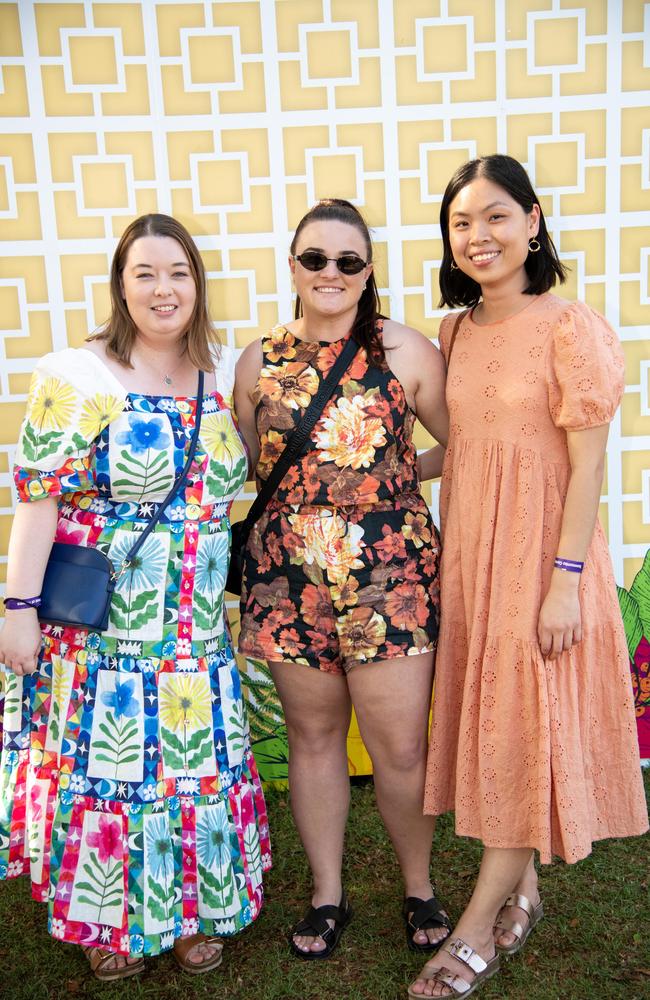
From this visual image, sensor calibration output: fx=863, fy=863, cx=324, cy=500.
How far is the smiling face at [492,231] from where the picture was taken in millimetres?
2289

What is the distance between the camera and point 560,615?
2246 millimetres

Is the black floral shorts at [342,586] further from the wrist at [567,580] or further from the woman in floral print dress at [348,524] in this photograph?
the wrist at [567,580]

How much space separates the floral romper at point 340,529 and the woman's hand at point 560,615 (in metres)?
0.38

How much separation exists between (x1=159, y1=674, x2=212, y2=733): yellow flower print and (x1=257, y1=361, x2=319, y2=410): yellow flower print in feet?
2.73

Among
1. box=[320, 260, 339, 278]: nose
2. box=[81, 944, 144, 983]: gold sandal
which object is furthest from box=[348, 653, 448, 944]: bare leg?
box=[320, 260, 339, 278]: nose

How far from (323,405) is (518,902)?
5.53ft

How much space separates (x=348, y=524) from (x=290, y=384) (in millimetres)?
436

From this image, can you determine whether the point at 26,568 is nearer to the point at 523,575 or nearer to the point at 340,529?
the point at 340,529

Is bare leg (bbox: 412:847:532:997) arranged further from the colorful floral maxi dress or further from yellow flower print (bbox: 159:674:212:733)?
yellow flower print (bbox: 159:674:212:733)

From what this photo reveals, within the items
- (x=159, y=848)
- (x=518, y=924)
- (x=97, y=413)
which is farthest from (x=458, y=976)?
(x=97, y=413)

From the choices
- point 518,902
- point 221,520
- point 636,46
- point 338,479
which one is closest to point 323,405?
point 338,479

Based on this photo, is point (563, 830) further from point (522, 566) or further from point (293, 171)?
point (293, 171)

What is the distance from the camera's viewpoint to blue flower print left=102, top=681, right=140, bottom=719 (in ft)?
7.88

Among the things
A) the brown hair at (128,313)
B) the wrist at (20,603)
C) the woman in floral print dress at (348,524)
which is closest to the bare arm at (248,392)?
the woman in floral print dress at (348,524)
